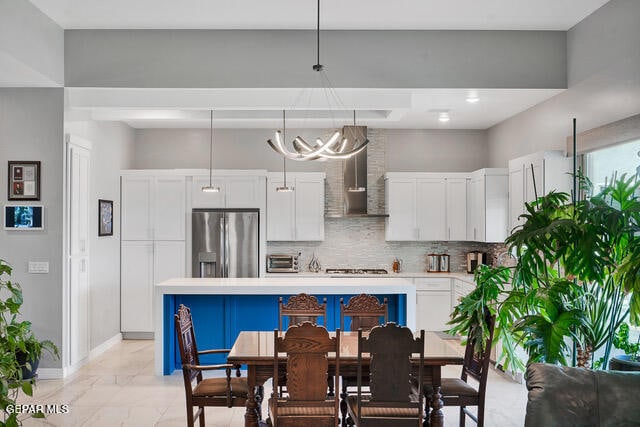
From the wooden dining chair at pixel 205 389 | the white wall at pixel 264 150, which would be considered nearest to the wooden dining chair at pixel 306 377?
the wooden dining chair at pixel 205 389

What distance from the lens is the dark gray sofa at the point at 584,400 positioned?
8.60ft

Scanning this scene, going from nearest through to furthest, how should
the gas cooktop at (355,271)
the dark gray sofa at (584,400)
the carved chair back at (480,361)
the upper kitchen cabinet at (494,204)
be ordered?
the dark gray sofa at (584,400) < the carved chair back at (480,361) < the upper kitchen cabinet at (494,204) < the gas cooktop at (355,271)

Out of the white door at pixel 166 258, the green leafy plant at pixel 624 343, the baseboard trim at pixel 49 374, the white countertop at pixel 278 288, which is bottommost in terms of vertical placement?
the baseboard trim at pixel 49 374

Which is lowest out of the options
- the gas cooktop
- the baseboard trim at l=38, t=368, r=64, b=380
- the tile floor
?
the tile floor

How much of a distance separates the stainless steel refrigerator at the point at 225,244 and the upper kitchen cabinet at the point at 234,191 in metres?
0.19

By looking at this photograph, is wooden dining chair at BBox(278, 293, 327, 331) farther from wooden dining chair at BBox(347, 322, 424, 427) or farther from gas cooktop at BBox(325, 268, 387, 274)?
gas cooktop at BBox(325, 268, 387, 274)

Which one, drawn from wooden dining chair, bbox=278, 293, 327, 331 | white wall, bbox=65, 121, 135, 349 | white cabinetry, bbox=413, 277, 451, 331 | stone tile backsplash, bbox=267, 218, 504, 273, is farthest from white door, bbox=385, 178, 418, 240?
white wall, bbox=65, 121, 135, 349

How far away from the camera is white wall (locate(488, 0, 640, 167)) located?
4.34 metres

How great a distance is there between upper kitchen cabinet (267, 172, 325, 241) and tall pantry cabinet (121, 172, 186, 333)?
1.22m

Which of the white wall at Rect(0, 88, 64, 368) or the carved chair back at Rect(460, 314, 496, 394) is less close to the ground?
the white wall at Rect(0, 88, 64, 368)

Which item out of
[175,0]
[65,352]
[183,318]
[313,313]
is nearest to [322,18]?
[175,0]

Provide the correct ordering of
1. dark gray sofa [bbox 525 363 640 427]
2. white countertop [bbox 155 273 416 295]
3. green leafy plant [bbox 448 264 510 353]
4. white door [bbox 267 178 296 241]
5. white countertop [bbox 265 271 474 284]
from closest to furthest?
1. dark gray sofa [bbox 525 363 640 427]
2. green leafy plant [bbox 448 264 510 353]
3. white countertop [bbox 155 273 416 295]
4. white countertop [bbox 265 271 474 284]
5. white door [bbox 267 178 296 241]

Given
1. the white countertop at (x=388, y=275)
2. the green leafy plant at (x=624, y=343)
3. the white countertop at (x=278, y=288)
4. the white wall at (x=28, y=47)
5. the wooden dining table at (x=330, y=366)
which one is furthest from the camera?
the white countertop at (x=388, y=275)

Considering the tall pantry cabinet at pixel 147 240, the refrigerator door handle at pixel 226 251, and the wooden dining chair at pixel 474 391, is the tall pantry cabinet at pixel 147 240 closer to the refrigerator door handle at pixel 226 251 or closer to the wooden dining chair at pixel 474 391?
the refrigerator door handle at pixel 226 251
